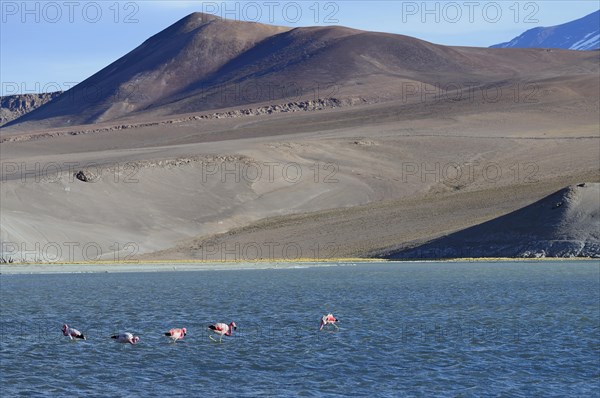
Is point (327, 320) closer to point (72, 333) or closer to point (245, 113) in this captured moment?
point (72, 333)

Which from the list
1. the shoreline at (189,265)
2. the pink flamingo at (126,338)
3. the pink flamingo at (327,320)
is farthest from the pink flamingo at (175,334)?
the shoreline at (189,265)

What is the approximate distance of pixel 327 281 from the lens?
55688 millimetres

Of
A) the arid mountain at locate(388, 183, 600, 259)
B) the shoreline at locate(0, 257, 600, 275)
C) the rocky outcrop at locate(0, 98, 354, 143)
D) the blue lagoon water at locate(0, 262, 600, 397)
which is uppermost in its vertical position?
the rocky outcrop at locate(0, 98, 354, 143)

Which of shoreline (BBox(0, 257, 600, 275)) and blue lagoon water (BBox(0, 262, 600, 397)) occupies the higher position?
shoreline (BBox(0, 257, 600, 275))

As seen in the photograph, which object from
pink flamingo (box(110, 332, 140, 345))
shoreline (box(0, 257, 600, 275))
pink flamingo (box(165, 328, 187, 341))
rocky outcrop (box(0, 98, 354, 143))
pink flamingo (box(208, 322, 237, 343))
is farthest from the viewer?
rocky outcrop (box(0, 98, 354, 143))

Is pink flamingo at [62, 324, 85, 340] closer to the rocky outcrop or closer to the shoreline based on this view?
the shoreline

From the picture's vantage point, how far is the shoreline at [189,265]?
67000mm

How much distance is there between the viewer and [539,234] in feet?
251

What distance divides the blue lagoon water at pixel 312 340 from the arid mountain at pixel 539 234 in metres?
21.5

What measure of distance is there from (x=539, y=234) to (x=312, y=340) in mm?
49759

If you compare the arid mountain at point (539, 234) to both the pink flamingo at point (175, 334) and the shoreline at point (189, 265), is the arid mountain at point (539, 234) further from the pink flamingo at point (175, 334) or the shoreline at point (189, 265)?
the pink flamingo at point (175, 334)

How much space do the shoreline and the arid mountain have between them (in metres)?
1.34

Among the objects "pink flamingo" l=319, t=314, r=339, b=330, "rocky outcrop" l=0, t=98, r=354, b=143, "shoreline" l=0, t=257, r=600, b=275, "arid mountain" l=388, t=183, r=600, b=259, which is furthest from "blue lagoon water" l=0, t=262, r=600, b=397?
"rocky outcrop" l=0, t=98, r=354, b=143

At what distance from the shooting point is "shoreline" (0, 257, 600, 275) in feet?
220
